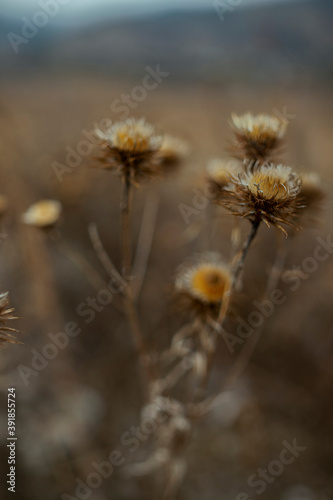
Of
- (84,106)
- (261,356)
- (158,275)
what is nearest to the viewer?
(261,356)

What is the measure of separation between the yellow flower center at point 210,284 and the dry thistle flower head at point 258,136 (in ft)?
1.96

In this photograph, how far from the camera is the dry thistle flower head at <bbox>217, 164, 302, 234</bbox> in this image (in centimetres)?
102

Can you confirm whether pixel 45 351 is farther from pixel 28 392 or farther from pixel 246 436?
pixel 246 436

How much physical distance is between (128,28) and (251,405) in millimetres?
15202

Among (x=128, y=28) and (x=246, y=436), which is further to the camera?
(x=128, y=28)

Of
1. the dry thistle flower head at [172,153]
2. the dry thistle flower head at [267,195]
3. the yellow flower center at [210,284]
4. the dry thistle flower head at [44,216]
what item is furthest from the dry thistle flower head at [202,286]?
the dry thistle flower head at [44,216]

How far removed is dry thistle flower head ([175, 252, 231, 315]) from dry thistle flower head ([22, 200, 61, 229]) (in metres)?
0.71

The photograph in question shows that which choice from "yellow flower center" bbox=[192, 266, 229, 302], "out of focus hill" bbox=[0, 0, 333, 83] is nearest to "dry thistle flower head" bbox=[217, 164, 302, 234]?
"yellow flower center" bbox=[192, 266, 229, 302]

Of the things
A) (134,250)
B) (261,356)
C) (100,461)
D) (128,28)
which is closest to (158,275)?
(134,250)

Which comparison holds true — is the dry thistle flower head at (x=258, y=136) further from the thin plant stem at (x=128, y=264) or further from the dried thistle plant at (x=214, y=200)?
the thin plant stem at (x=128, y=264)

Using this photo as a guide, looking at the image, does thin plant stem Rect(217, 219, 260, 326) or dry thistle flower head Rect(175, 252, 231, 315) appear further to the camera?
dry thistle flower head Rect(175, 252, 231, 315)

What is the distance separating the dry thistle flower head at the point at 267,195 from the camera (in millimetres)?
1016

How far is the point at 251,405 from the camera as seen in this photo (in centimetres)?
272

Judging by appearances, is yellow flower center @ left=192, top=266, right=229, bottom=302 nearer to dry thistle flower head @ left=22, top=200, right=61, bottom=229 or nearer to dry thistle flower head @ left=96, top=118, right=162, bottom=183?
dry thistle flower head @ left=96, top=118, right=162, bottom=183
